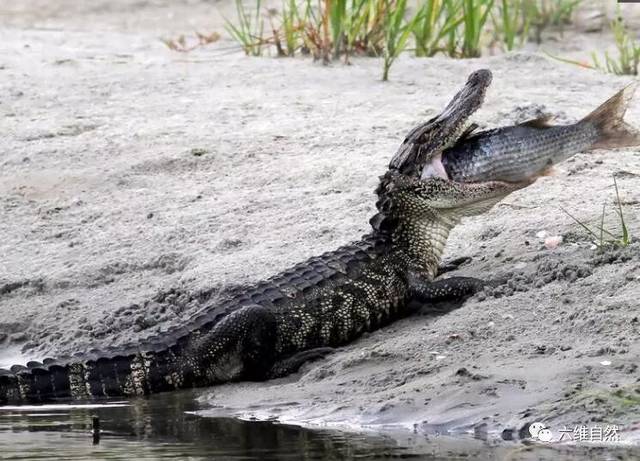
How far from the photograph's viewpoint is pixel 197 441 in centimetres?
530

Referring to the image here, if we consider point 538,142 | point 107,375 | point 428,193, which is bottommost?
point 107,375

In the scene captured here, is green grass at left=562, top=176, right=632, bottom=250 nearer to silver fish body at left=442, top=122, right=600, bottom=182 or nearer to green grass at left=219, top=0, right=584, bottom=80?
silver fish body at left=442, top=122, right=600, bottom=182

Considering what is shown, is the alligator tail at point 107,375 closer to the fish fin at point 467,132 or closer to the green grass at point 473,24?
the fish fin at point 467,132

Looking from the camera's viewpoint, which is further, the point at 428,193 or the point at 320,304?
the point at 428,193

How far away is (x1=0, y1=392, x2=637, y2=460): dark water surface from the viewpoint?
4.91 metres

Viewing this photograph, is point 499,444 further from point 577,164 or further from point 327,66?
point 327,66

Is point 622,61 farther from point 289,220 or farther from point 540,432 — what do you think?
point 540,432

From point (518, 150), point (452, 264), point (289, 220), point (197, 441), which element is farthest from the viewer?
point (289, 220)

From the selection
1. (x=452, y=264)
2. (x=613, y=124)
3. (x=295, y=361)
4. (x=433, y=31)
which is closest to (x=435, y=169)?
(x=452, y=264)

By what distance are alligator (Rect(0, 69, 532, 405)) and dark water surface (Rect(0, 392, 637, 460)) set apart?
11.0 inches

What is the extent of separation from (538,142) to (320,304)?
1.23m

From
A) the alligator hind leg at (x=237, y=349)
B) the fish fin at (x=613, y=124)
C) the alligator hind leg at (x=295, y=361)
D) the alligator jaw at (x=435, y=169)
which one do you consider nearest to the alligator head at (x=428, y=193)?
the alligator jaw at (x=435, y=169)

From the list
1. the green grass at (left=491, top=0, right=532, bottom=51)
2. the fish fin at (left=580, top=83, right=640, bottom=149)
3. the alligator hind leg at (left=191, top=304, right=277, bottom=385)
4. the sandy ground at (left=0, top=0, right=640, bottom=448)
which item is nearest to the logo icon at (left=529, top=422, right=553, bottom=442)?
the sandy ground at (left=0, top=0, right=640, bottom=448)

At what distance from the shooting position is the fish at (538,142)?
21.7 ft
